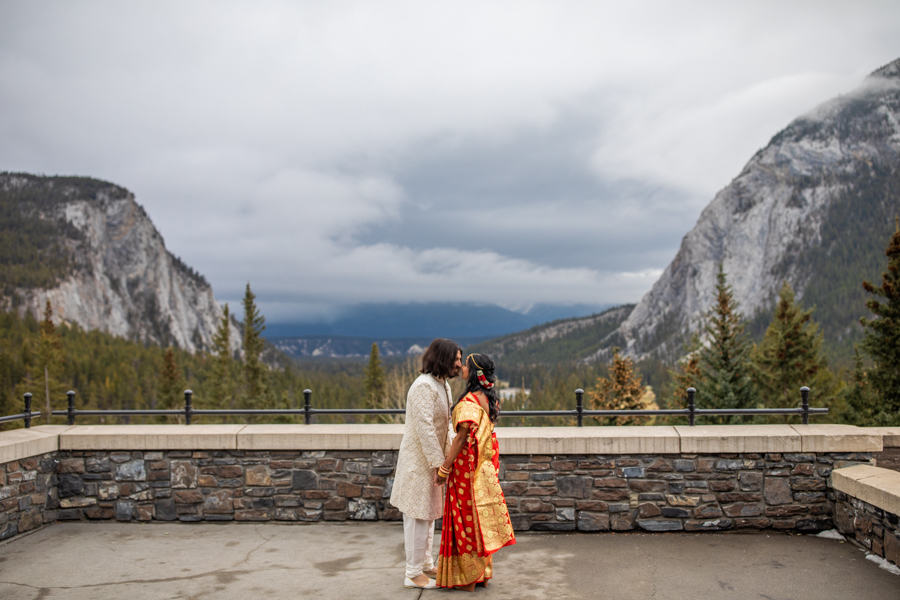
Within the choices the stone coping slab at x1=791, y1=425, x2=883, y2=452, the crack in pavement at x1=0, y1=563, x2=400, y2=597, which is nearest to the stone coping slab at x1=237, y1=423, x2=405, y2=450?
the crack in pavement at x1=0, y1=563, x2=400, y2=597

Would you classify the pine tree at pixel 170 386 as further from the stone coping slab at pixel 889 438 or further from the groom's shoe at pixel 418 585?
the stone coping slab at pixel 889 438

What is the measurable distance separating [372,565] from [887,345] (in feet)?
94.6

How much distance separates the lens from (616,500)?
21.6ft

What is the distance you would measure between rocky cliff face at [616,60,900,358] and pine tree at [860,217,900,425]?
127336 millimetres

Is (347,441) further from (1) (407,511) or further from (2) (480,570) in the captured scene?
(2) (480,570)

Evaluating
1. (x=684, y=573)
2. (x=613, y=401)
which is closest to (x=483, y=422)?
(x=684, y=573)

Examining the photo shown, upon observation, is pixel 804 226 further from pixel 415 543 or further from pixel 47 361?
pixel 415 543

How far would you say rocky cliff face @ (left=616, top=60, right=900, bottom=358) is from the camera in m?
157

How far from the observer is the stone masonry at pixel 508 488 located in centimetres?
644

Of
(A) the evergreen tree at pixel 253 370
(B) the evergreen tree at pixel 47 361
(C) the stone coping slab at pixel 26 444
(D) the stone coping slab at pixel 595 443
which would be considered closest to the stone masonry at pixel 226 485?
(C) the stone coping slab at pixel 26 444

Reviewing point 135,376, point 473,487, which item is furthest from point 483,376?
point 135,376

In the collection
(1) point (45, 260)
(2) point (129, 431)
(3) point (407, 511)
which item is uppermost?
(1) point (45, 260)

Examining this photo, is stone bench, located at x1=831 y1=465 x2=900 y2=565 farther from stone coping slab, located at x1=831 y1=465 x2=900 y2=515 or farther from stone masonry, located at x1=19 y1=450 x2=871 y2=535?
stone masonry, located at x1=19 y1=450 x2=871 y2=535

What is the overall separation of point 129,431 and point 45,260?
170164 millimetres
